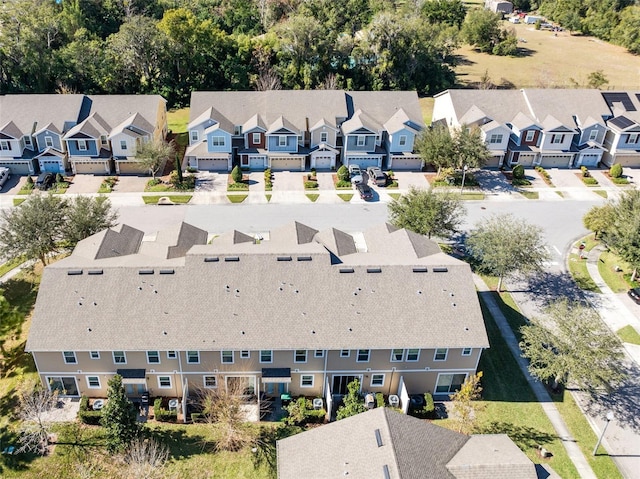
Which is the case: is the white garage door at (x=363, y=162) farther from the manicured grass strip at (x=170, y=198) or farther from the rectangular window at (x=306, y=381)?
the rectangular window at (x=306, y=381)

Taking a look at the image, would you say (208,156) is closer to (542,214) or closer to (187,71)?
(187,71)

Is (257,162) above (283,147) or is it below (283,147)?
below

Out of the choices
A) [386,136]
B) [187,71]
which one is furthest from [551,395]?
[187,71]

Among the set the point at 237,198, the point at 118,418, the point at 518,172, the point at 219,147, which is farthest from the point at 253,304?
the point at 518,172

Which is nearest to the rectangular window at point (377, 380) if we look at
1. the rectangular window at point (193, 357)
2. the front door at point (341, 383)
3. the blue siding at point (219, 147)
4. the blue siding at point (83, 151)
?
the front door at point (341, 383)

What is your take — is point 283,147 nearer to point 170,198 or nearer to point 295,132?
point 295,132

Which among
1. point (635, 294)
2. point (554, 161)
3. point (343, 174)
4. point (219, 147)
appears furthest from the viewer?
point (554, 161)

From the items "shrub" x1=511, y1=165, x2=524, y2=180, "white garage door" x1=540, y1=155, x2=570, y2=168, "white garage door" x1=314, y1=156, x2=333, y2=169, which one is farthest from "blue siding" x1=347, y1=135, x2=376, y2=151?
"white garage door" x1=540, y1=155, x2=570, y2=168
